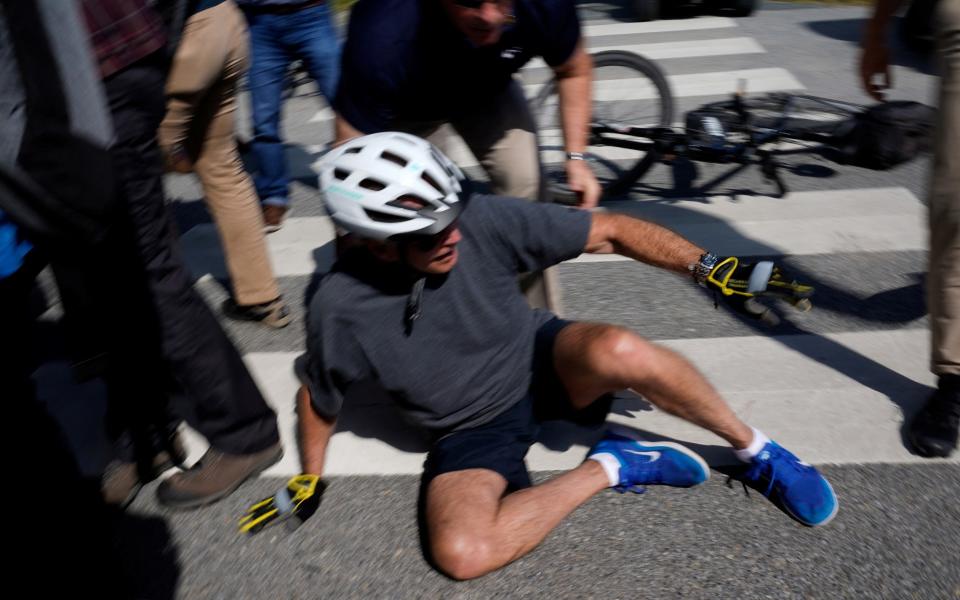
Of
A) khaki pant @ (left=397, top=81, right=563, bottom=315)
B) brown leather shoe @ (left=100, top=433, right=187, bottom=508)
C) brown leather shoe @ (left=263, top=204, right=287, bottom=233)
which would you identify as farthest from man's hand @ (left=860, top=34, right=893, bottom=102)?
brown leather shoe @ (left=263, top=204, right=287, bottom=233)

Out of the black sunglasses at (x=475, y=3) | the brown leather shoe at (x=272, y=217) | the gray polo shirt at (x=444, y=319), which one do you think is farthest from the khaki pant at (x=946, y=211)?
the brown leather shoe at (x=272, y=217)

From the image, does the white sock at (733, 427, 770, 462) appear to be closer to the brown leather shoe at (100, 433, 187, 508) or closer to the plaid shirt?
the brown leather shoe at (100, 433, 187, 508)

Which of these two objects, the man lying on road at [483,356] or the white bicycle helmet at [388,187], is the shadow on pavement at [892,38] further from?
the white bicycle helmet at [388,187]

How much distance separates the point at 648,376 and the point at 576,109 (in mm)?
1170

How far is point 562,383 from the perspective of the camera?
2680 millimetres

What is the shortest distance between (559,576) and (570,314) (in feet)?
5.26

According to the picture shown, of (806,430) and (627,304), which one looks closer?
(806,430)

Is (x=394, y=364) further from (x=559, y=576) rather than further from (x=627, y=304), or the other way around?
(x=627, y=304)

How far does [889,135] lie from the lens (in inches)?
169

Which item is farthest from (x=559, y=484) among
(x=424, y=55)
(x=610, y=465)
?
(x=424, y=55)

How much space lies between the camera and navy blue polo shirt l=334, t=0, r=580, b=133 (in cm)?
275

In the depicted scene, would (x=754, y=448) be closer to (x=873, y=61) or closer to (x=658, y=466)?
(x=658, y=466)

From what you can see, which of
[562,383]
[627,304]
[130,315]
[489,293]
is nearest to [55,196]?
[130,315]

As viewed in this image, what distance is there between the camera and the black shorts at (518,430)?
2607 mm
